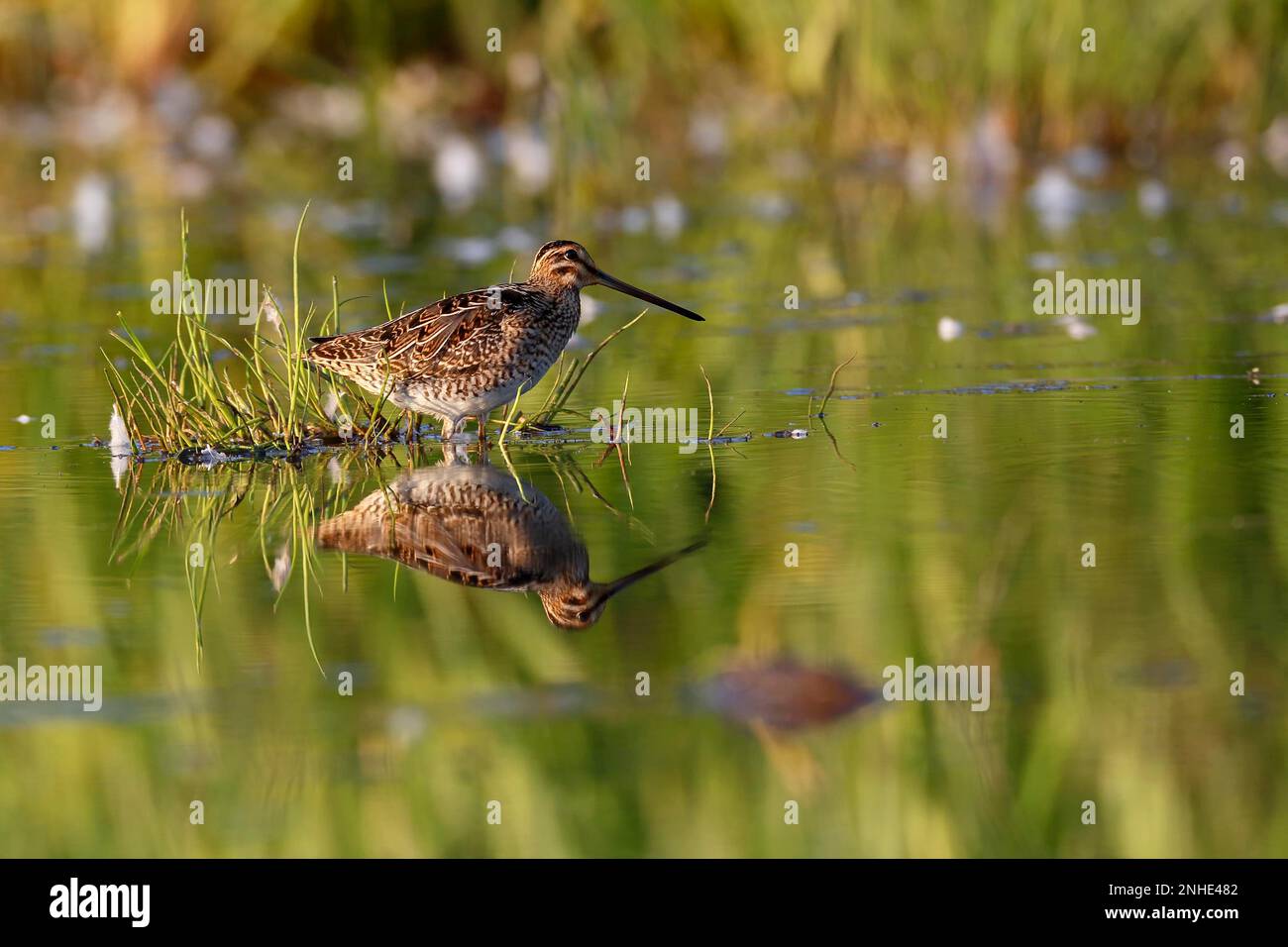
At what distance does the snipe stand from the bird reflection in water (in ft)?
1.83

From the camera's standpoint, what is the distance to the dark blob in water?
4918mm

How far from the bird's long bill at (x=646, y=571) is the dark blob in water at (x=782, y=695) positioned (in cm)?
88

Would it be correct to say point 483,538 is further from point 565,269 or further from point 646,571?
point 565,269

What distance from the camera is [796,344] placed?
36.2 ft

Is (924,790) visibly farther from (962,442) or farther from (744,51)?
(744,51)

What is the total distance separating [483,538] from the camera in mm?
6695

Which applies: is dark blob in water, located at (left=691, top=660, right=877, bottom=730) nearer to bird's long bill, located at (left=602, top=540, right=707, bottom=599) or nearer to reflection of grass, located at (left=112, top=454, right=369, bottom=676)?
bird's long bill, located at (left=602, top=540, right=707, bottom=599)

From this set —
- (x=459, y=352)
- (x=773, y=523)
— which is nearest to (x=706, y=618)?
(x=773, y=523)

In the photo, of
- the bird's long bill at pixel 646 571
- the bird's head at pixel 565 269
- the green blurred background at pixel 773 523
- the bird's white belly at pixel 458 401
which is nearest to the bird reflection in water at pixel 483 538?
the bird's long bill at pixel 646 571

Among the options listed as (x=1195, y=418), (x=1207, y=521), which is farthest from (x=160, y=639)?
(x=1195, y=418)

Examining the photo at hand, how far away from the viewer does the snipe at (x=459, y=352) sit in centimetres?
827

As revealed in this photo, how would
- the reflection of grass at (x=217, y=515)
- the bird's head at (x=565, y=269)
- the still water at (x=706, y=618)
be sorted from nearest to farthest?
the still water at (x=706, y=618) < the reflection of grass at (x=217, y=515) < the bird's head at (x=565, y=269)

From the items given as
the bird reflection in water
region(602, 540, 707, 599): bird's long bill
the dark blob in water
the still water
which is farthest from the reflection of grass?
the dark blob in water

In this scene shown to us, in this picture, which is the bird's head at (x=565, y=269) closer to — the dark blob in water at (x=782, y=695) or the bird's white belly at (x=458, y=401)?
the bird's white belly at (x=458, y=401)
